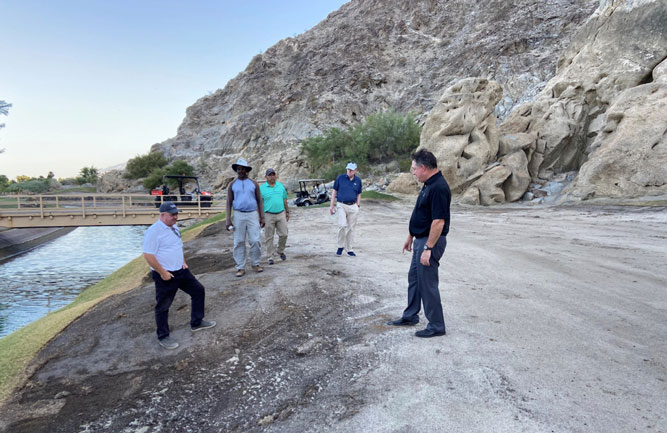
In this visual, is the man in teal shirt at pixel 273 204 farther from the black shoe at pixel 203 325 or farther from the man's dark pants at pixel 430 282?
the man's dark pants at pixel 430 282

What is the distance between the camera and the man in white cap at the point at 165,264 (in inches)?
169

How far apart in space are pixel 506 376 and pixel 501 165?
19.3 meters

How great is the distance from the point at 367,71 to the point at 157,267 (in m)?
61.8

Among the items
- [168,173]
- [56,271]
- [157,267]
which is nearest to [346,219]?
[157,267]

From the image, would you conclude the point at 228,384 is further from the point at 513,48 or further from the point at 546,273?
the point at 513,48

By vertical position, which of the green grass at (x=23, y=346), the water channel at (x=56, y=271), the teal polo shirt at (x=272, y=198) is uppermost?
the teal polo shirt at (x=272, y=198)

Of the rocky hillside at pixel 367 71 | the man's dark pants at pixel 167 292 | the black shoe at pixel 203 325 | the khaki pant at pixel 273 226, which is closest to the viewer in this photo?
Result: the man's dark pants at pixel 167 292

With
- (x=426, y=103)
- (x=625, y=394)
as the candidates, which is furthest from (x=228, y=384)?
(x=426, y=103)

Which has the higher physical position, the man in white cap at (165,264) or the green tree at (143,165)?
the green tree at (143,165)

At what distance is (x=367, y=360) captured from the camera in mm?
3906

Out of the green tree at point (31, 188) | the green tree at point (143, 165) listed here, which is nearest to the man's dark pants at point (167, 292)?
the green tree at point (143, 165)

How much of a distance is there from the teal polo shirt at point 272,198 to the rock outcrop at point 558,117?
1490cm

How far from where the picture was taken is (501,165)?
20797 mm

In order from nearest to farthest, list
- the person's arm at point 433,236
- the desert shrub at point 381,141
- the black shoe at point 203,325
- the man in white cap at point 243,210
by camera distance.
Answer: the person's arm at point 433,236, the black shoe at point 203,325, the man in white cap at point 243,210, the desert shrub at point 381,141
